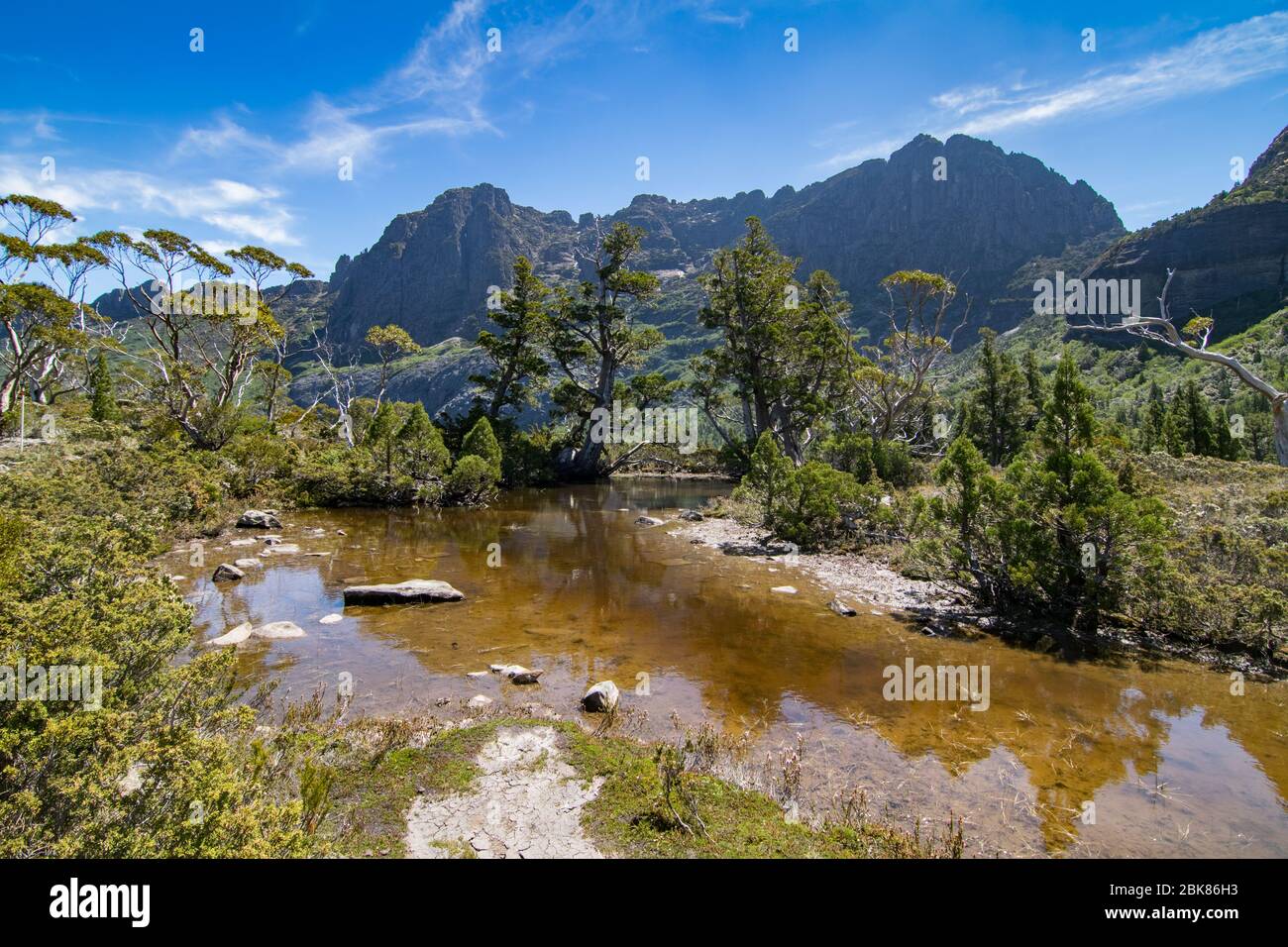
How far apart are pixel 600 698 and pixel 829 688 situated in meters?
3.42

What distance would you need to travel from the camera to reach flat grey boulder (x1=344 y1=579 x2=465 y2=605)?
1229 centimetres

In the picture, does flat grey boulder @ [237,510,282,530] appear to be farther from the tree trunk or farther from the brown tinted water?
the tree trunk

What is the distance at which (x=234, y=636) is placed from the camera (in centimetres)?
982

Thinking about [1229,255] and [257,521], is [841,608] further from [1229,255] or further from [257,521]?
[1229,255]

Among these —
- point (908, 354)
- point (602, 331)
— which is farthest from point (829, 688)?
point (602, 331)

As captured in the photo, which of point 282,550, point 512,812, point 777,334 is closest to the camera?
point 512,812

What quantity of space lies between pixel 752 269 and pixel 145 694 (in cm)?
3285

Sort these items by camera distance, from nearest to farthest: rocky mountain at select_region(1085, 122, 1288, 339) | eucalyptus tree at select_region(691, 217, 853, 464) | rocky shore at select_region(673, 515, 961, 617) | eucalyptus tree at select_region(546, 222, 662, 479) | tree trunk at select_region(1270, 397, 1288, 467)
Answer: rocky shore at select_region(673, 515, 961, 617), tree trunk at select_region(1270, 397, 1288, 467), eucalyptus tree at select_region(691, 217, 853, 464), eucalyptus tree at select_region(546, 222, 662, 479), rocky mountain at select_region(1085, 122, 1288, 339)

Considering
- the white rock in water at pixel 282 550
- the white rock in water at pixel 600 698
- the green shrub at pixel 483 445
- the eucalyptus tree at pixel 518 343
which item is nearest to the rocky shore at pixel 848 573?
the white rock in water at pixel 600 698

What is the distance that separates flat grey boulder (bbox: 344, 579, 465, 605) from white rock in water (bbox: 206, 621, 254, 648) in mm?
2116

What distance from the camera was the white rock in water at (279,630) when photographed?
1012cm

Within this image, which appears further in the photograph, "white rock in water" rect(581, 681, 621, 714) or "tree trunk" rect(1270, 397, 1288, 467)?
"tree trunk" rect(1270, 397, 1288, 467)

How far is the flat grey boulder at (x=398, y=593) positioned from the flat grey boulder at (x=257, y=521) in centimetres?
965

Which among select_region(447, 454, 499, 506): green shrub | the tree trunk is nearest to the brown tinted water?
the tree trunk
